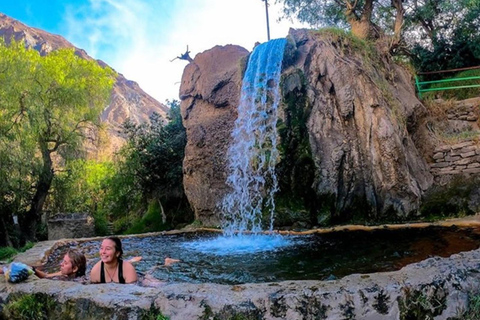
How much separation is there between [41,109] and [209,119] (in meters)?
5.10

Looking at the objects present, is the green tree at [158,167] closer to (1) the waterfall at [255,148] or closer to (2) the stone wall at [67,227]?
(2) the stone wall at [67,227]

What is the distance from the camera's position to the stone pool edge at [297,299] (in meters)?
3.15

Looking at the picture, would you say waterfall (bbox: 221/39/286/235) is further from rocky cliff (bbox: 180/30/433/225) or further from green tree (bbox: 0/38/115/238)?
green tree (bbox: 0/38/115/238)

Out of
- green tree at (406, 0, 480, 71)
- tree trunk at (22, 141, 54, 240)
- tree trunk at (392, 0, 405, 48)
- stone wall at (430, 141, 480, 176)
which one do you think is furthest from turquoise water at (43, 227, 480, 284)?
green tree at (406, 0, 480, 71)

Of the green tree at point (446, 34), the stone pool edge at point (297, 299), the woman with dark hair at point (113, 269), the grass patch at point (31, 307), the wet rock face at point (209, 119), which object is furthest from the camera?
the green tree at point (446, 34)

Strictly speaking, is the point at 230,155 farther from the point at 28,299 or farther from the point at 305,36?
the point at 28,299

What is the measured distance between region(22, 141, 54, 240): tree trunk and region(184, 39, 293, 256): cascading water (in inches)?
237

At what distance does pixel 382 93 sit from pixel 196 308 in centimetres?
888

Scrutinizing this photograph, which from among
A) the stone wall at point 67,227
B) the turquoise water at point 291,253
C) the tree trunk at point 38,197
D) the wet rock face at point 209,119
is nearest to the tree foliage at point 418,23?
the wet rock face at point 209,119

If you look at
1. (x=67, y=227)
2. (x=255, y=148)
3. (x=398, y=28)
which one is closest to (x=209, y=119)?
(x=255, y=148)

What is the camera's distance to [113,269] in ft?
13.4

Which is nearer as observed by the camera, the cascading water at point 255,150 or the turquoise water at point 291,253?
the turquoise water at point 291,253

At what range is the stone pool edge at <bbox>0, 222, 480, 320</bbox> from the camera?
3.15m

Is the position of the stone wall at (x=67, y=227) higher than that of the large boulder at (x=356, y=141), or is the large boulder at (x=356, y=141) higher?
the large boulder at (x=356, y=141)
